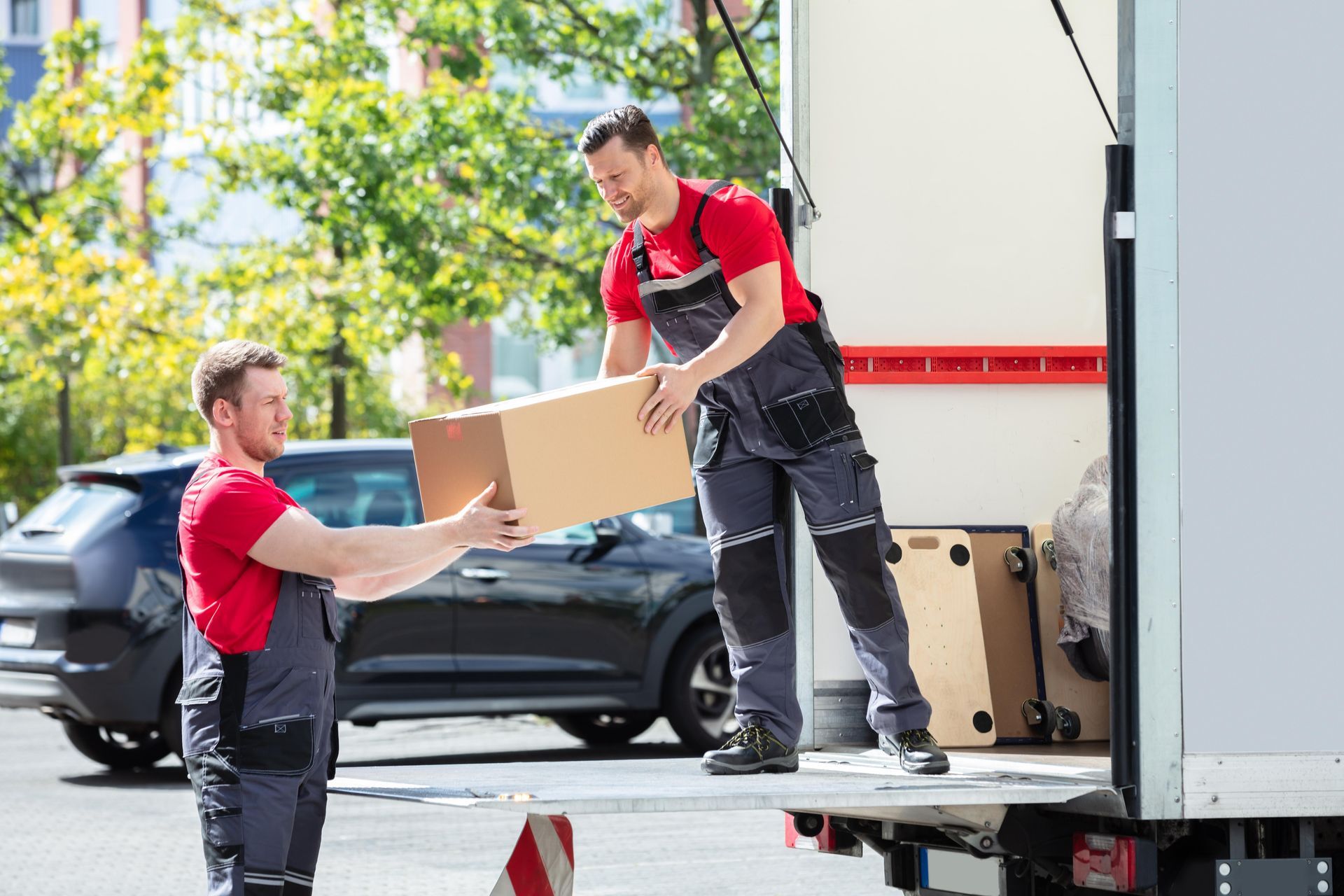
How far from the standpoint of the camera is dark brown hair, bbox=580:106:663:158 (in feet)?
14.1

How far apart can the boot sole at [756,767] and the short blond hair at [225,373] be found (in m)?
1.37

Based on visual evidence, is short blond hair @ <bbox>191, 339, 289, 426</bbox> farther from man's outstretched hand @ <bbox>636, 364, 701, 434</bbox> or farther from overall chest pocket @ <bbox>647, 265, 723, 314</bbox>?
overall chest pocket @ <bbox>647, 265, 723, 314</bbox>

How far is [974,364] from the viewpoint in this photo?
5.28 metres

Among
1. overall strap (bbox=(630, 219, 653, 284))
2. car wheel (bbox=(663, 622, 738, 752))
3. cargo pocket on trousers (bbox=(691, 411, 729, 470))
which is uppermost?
overall strap (bbox=(630, 219, 653, 284))

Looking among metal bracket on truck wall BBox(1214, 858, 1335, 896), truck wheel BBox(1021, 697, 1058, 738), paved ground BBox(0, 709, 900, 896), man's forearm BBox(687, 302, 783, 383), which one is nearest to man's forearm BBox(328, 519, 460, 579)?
man's forearm BBox(687, 302, 783, 383)

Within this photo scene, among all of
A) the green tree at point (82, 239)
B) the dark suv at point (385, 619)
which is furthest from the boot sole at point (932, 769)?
the green tree at point (82, 239)

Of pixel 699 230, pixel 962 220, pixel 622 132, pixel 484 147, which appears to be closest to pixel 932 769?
pixel 699 230

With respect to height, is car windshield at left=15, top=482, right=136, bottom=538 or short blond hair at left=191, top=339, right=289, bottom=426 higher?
short blond hair at left=191, top=339, right=289, bottom=426

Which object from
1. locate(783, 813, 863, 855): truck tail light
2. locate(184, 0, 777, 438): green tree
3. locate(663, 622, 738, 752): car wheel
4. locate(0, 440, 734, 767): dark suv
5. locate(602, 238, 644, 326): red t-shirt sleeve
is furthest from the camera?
locate(184, 0, 777, 438): green tree

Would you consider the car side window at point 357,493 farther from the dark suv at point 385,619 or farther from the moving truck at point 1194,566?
the moving truck at point 1194,566

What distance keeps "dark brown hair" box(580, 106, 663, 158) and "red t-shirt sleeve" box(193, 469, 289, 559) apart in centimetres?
123

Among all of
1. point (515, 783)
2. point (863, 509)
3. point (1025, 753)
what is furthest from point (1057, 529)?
point (515, 783)

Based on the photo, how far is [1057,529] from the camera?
5227mm

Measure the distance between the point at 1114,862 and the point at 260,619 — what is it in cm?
190
